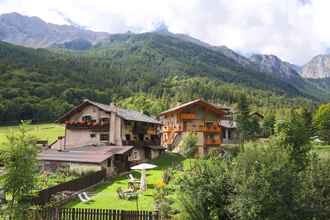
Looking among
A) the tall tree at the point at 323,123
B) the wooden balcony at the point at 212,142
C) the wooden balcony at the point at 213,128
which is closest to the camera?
the wooden balcony at the point at 212,142

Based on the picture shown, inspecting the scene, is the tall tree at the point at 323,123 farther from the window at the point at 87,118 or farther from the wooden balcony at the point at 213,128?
the window at the point at 87,118

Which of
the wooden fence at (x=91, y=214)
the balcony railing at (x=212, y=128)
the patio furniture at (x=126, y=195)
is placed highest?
the balcony railing at (x=212, y=128)

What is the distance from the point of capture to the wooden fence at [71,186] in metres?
29.1

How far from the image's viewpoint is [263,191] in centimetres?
1977

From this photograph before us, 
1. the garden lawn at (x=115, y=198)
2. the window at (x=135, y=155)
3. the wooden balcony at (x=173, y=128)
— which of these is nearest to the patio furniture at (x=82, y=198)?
the garden lawn at (x=115, y=198)

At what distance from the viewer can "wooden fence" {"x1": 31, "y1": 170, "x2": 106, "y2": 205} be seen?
29.1 meters

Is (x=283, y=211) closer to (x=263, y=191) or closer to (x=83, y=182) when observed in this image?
(x=263, y=191)

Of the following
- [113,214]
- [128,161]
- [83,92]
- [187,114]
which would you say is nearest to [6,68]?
[83,92]

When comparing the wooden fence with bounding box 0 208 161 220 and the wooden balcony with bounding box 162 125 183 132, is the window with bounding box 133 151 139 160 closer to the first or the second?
the wooden balcony with bounding box 162 125 183 132

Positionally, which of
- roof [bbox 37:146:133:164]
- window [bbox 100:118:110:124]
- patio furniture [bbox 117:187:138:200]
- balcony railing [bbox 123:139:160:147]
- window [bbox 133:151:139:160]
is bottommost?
patio furniture [bbox 117:187:138:200]

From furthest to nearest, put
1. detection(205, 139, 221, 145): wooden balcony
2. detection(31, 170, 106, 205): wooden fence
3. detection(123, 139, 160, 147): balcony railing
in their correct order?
1. detection(205, 139, 221, 145): wooden balcony
2. detection(123, 139, 160, 147): balcony railing
3. detection(31, 170, 106, 205): wooden fence

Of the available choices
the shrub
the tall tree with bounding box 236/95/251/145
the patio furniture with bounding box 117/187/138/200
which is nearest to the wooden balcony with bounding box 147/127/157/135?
the shrub

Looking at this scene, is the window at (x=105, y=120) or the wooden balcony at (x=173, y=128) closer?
the window at (x=105, y=120)

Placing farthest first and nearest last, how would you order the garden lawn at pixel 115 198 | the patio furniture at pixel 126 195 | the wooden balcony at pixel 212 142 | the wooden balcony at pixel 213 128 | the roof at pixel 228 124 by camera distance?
the roof at pixel 228 124 → the wooden balcony at pixel 213 128 → the wooden balcony at pixel 212 142 → the patio furniture at pixel 126 195 → the garden lawn at pixel 115 198
